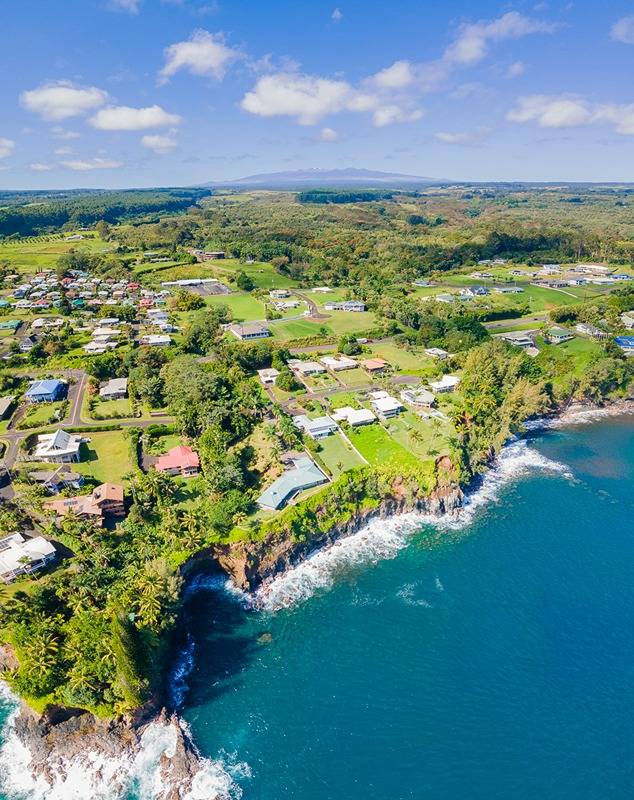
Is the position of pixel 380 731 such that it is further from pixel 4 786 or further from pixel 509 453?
pixel 509 453

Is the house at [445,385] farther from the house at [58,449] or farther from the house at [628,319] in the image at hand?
the house at [628,319]

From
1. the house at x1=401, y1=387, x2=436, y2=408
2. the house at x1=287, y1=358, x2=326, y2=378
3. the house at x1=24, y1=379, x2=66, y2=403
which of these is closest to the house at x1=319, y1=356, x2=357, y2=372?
the house at x1=287, y1=358, x2=326, y2=378

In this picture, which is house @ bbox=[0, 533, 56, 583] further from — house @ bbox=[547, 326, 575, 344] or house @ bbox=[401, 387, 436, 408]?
house @ bbox=[547, 326, 575, 344]

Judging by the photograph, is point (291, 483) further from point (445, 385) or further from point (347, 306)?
point (347, 306)

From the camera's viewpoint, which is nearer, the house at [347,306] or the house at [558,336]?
the house at [558,336]

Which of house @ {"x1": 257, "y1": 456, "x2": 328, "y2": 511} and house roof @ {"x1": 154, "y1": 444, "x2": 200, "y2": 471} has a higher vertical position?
house roof @ {"x1": 154, "y1": 444, "x2": 200, "y2": 471}

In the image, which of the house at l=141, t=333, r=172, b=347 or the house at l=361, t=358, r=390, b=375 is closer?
the house at l=361, t=358, r=390, b=375

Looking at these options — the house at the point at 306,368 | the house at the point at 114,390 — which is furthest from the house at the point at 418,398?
the house at the point at 114,390
